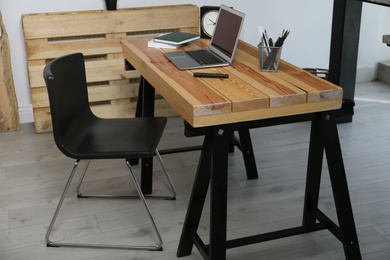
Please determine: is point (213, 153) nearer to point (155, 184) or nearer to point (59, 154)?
point (155, 184)

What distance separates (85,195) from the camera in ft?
9.87

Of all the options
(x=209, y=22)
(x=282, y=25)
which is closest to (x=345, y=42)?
(x=282, y=25)

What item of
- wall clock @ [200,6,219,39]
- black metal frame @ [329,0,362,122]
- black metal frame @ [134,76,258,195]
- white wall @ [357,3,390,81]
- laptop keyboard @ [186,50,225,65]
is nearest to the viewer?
laptop keyboard @ [186,50,225,65]

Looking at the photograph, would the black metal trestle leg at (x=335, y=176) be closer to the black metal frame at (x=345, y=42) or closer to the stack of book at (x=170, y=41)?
the stack of book at (x=170, y=41)

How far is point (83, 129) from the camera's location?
105 inches

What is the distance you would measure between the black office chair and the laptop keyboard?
1.17 ft

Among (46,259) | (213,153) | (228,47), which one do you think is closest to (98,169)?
(46,259)

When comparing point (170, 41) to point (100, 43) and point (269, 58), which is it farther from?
point (100, 43)

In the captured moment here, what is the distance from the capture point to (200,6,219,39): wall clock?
10.5ft

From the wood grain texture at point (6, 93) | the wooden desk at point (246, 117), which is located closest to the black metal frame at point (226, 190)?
the wooden desk at point (246, 117)

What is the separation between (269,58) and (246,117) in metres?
0.49

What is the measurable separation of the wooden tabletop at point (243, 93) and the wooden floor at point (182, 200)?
2.34 ft

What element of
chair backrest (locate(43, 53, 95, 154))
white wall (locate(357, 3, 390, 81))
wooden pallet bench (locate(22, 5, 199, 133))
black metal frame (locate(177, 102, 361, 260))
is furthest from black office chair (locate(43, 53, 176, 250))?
white wall (locate(357, 3, 390, 81))

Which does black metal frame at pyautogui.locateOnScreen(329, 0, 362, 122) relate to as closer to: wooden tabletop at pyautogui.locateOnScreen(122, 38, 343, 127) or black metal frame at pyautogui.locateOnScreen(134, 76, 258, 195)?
black metal frame at pyautogui.locateOnScreen(134, 76, 258, 195)
